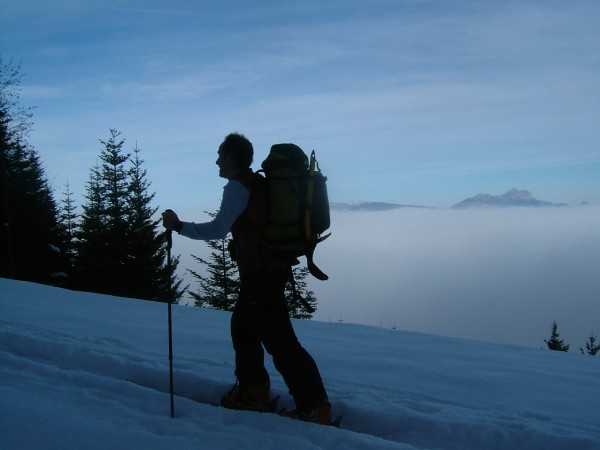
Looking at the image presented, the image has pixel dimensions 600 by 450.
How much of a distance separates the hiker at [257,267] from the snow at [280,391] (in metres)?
0.33

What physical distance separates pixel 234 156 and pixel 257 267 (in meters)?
0.87

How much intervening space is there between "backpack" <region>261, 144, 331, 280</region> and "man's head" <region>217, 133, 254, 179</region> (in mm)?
192

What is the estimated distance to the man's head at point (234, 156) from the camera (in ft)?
14.2

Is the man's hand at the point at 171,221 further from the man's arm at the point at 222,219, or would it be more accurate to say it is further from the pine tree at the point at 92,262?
the pine tree at the point at 92,262

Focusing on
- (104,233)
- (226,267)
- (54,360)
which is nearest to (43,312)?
(54,360)

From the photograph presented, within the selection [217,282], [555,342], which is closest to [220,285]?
[217,282]

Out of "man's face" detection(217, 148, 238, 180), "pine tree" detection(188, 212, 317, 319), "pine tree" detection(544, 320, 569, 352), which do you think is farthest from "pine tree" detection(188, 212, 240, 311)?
"man's face" detection(217, 148, 238, 180)

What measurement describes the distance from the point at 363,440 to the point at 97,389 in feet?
7.88

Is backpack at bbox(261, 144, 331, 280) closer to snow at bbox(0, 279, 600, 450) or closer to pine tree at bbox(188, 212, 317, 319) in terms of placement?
snow at bbox(0, 279, 600, 450)

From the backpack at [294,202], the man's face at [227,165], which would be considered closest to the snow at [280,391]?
the backpack at [294,202]

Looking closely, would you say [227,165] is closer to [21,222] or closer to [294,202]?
[294,202]

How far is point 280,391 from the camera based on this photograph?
507 centimetres

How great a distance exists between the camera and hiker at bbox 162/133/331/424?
163 inches

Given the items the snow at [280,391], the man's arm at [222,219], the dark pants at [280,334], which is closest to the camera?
the snow at [280,391]
